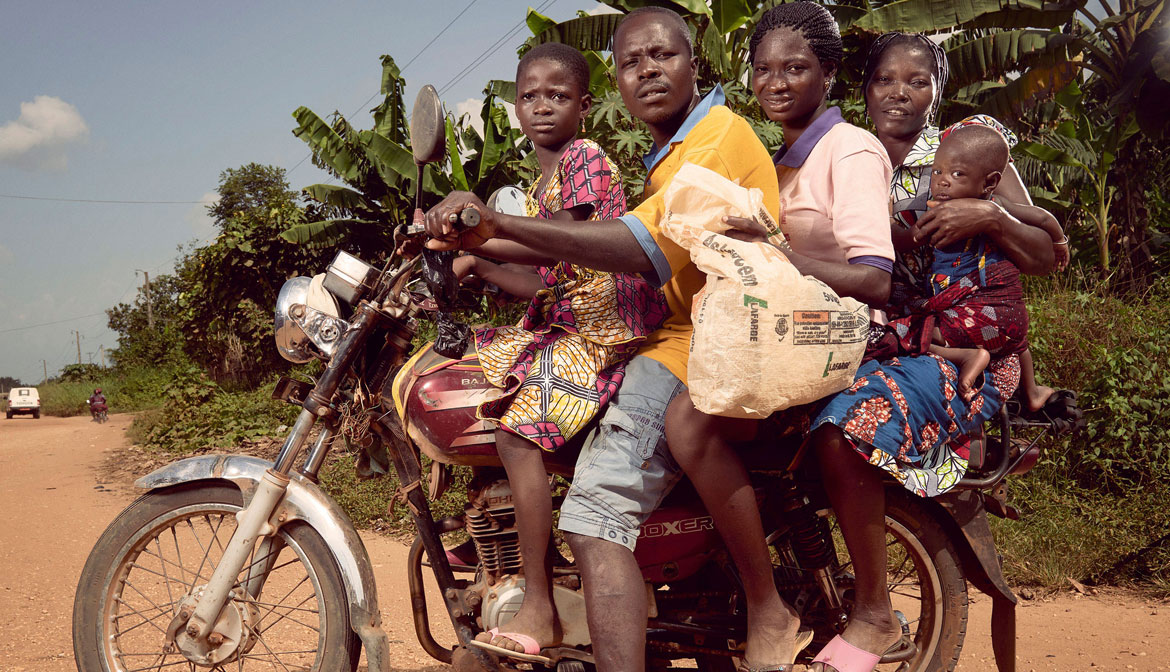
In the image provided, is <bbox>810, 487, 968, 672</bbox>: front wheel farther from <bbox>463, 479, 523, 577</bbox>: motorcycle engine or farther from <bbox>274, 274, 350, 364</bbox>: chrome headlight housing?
<bbox>274, 274, 350, 364</bbox>: chrome headlight housing

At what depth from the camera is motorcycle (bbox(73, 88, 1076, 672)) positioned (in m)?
2.20

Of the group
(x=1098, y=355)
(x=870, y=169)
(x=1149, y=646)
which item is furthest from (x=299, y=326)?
(x=1098, y=355)

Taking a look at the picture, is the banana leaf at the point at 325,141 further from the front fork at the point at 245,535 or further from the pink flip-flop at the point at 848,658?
the pink flip-flop at the point at 848,658

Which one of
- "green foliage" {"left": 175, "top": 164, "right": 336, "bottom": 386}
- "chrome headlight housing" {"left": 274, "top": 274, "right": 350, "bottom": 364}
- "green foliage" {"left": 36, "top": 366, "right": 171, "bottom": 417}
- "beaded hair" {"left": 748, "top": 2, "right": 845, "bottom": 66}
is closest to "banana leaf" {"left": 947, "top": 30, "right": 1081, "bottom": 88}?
"beaded hair" {"left": 748, "top": 2, "right": 845, "bottom": 66}

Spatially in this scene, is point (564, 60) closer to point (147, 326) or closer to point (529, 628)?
point (529, 628)

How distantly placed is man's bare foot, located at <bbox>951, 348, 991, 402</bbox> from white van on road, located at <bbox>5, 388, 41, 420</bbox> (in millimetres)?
28326

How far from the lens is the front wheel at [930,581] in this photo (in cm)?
240

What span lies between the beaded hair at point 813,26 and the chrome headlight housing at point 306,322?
1.43 metres

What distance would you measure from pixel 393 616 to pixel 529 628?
7.42 ft

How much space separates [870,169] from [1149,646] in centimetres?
281

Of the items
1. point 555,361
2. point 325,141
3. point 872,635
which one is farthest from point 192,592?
point 325,141

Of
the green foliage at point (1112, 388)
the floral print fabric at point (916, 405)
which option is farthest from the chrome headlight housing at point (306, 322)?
the green foliage at point (1112, 388)

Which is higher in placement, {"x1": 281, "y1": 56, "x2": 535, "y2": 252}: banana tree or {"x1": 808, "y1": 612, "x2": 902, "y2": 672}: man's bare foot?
{"x1": 281, "y1": 56, "x2": 535, "y2": 252}: banana tree

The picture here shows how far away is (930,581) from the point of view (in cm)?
246
